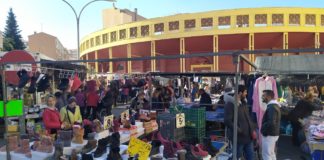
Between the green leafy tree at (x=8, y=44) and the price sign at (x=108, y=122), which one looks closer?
the price sign at (x=108, y=122)

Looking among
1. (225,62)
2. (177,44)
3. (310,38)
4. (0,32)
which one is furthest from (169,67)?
(0,32)

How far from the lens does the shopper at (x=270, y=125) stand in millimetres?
5426

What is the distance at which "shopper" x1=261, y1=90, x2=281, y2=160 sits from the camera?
17.8ft

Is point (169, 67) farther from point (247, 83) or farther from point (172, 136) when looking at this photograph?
point (172, 136)

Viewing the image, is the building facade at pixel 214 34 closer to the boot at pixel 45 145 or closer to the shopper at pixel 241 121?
the shopper at pixel 241 121

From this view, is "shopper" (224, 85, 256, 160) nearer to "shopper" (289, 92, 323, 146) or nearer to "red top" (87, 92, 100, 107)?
"shopper" (289, 92, 323, 146)

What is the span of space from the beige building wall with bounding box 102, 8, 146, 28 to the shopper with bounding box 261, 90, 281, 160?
60.5 metres

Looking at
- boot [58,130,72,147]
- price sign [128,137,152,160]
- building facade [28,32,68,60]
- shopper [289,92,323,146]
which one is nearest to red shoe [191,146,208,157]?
price sign [128,137,152,160]

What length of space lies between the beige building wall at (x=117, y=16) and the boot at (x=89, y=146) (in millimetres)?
61184

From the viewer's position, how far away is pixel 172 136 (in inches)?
219

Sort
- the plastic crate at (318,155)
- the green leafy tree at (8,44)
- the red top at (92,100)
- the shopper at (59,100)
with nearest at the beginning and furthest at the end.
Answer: the plastic crate at (318,155)
the shopper at (59,100)
the red top at (92,100)
the green leafy tree at (8,44)

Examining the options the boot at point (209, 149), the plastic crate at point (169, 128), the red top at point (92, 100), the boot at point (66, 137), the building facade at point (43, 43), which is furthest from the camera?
the building facade at point (43, 43)

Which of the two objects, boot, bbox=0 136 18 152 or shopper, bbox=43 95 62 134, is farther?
shopper, bbox=43 95 62 134

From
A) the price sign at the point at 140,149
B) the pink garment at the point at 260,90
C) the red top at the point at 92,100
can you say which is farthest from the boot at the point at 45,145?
the red top at the point at 92,100
